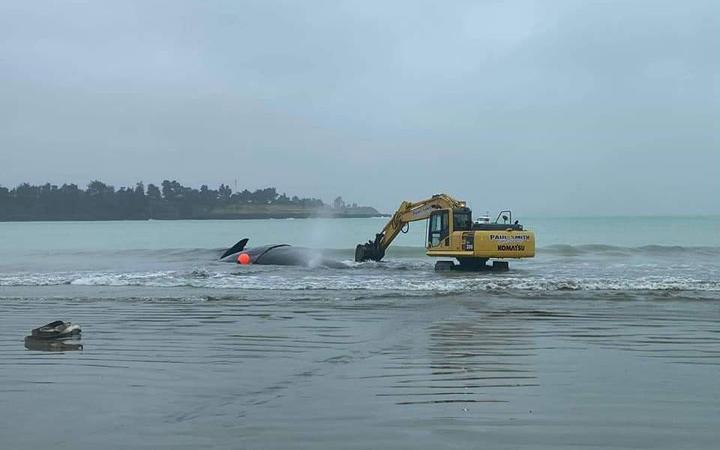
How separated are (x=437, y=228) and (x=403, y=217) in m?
2.06

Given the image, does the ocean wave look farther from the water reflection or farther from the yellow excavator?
the water reflection

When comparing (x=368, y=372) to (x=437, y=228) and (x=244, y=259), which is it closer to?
(x=437, y=228)

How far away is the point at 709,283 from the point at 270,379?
50.2ft

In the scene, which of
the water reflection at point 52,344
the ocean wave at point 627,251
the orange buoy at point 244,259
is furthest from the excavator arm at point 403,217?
the water reflection at point 52,344

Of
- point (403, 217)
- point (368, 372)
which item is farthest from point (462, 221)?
point (368, 372)

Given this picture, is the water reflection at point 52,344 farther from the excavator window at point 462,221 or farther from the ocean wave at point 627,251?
the ocean wave at point 627,251

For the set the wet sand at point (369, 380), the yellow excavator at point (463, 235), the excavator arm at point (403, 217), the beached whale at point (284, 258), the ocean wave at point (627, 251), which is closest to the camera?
the wet sand at point (369, 380)

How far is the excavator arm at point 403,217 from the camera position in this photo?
26345 mm

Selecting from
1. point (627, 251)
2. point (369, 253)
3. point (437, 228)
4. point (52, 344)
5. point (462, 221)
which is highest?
point (462, 221)

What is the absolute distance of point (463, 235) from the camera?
24.7 meters

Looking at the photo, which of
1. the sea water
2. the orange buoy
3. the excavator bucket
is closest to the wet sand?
the sea water

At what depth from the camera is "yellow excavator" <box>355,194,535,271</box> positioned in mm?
24406

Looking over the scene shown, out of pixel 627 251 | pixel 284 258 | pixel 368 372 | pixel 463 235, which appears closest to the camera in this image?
pixel 368 372

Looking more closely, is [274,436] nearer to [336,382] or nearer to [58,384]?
[336,382]
